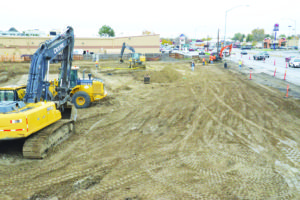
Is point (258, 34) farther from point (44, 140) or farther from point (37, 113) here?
point (44, 140)

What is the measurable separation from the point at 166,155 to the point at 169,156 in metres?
0.13

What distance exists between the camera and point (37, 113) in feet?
28.4

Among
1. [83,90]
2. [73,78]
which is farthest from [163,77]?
[73,78]

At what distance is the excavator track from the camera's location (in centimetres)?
828

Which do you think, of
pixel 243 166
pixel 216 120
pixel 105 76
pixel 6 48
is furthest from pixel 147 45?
pixel 243 166

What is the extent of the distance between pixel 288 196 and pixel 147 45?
61001 millimetres

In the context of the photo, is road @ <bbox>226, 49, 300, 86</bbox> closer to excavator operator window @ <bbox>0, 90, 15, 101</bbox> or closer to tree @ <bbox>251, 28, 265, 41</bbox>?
excavator operator window @ <bbox>0, 90, 15, 101</bbox>

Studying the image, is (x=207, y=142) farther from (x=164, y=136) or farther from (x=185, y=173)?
(x=185, y=173)

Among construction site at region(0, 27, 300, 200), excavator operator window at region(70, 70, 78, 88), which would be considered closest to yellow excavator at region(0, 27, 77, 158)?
construction site at region(0, 27, 300, 200)

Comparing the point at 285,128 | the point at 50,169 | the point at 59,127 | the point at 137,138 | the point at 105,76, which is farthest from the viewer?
the point at 105,76

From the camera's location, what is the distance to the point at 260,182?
7.27 metres

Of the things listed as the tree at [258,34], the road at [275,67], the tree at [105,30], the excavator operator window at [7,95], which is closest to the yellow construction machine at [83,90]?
the excavator operator window at [7,95]

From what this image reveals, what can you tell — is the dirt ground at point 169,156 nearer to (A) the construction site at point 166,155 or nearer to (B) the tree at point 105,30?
(A) the construction site at point 166,155

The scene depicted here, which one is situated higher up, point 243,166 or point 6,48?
point 6,48
